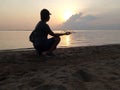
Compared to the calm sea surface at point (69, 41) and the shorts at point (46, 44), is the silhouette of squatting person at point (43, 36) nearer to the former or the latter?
the shorts at point (46, 44)

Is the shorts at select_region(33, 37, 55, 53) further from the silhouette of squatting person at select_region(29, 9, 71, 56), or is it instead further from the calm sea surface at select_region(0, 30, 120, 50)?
the calm sea surface at select_region(0, 30, 120, 50)

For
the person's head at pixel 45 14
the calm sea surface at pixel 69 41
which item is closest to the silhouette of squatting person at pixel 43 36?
the person's head at pixel 45 14

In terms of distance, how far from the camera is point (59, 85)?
13.9 ft

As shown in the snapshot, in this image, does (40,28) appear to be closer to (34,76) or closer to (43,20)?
(43,20)

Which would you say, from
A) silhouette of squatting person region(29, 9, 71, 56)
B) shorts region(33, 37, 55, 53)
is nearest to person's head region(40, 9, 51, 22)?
silhouette of squatting person region(29, 9, 71, 56)

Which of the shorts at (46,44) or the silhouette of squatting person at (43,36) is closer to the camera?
the silhouette of squatting person at (43,36)

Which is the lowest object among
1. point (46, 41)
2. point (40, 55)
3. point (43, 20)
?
point (40, 55)

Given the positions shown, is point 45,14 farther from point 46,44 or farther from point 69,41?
point 69,41

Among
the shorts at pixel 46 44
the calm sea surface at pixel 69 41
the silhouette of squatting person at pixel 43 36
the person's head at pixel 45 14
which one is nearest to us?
the person's head at pixel 45 14

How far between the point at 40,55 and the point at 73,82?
3.73m

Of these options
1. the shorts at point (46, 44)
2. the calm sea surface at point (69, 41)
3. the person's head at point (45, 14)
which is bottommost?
the calm sea surface at point (69, 41)

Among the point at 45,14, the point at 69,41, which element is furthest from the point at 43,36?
the point at 69,41

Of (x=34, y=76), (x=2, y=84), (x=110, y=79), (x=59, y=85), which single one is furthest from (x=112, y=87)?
(x=2, y=84)

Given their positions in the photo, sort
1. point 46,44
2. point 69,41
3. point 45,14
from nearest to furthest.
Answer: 1. point 45,14
2. point 46,44
3. point 69,41
